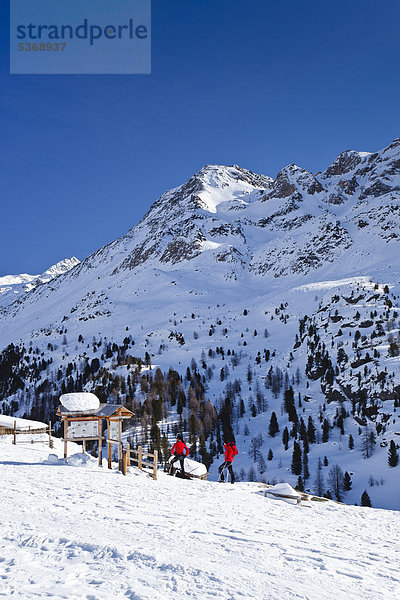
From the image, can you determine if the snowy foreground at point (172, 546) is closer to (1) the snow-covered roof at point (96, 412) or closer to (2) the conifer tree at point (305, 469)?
(1) the snow-covered roof at point (96, 412)

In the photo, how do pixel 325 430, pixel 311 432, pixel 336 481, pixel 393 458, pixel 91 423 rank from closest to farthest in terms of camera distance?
pixel 91 423
pixel 336 481
pixel 393 458
pixel 325 430
pixel 311 432

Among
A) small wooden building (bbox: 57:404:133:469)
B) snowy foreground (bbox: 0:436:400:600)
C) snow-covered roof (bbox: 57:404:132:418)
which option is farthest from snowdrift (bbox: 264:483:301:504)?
snow-covered roof (bbox: 57:404:132:418)

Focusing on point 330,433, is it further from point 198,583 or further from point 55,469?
point 198,583

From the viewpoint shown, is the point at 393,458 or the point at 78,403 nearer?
the point at 78,403

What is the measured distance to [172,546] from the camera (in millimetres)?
10492

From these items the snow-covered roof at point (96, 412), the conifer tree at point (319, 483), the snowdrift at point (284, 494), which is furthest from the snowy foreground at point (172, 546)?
the conifer tree at point (319, 483)

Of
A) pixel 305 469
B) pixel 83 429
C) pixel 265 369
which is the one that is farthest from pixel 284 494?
pixel 265 369

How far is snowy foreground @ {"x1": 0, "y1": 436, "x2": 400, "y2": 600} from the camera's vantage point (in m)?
7.96

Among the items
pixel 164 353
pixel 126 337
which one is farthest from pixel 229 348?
pixel 126 337

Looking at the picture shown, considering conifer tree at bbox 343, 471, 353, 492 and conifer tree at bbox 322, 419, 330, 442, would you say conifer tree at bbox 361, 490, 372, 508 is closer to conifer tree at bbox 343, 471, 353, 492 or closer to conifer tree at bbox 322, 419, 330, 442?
conifer tree at bbox 343, 471, 353, 492

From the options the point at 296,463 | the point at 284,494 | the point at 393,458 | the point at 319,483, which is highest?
the point at 284,494

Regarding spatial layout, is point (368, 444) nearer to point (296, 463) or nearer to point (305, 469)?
point (305, 469)

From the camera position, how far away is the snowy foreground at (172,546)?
796cm

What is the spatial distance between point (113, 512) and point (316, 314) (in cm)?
11477
